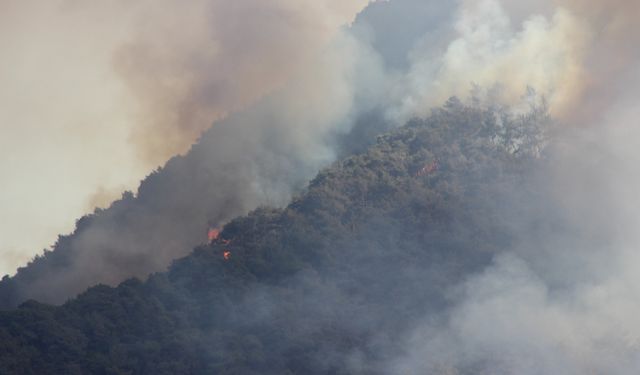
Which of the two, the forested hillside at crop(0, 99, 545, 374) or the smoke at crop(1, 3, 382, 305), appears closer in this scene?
the forested hillside at crop(0, 99, 545, 374)

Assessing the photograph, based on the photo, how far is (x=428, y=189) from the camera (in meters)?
80.8

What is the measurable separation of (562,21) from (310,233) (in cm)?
2542

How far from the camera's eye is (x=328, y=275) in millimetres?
72125

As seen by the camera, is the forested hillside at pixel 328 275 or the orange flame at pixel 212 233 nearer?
the forested hillside at pixel 328 275

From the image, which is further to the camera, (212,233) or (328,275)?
(212,233)

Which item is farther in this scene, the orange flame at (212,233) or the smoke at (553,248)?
the orange flame at (212,233)

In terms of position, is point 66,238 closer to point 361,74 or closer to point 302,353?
point 361,74

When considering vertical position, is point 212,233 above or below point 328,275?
above

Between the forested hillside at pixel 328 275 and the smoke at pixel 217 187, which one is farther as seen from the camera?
the smoke at pixel 217 187

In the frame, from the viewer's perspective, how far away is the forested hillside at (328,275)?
62.5 metres

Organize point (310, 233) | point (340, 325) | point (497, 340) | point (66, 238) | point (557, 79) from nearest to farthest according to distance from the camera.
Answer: point (497, 340) < point (340, 325) < point (310, 233) < point (557, 79) < point (66, 238)

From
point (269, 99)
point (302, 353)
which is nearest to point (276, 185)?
point (269, 99)

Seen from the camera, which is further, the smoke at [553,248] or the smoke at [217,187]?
the smoke at [217,187]

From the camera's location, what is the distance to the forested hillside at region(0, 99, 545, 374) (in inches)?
2462
